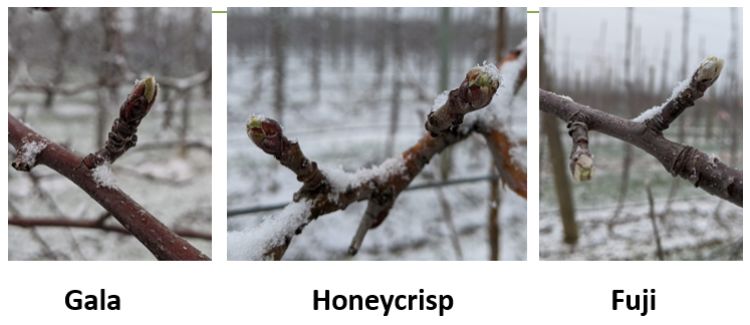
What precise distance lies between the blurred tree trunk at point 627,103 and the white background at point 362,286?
15 cm

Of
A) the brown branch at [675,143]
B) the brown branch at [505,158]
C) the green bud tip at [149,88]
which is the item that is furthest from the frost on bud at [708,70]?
the green bud tip at [149,88]

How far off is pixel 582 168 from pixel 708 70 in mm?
137

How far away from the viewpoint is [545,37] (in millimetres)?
1105

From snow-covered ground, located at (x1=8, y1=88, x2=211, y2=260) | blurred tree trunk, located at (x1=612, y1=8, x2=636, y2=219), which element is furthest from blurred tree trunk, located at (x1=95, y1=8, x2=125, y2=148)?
blurred tree trunk, located at (x1=612, y1=8, x2=636, y2=219)

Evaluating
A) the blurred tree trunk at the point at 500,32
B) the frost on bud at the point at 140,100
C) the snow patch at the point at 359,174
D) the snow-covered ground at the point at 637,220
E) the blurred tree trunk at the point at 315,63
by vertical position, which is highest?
the blurred tree trunk at the point at 315,63

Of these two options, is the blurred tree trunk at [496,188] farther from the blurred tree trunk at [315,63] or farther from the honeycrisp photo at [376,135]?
the blurred tree trunk at [315,63]

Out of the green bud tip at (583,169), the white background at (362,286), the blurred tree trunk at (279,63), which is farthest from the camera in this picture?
the blurred tree trunk at (279,63)

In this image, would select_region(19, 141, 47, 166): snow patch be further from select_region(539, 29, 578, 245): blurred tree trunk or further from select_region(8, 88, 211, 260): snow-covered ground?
select_region(539, 29, 578, 245): blurred tree trunk

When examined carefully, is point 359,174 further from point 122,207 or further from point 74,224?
point 74,224

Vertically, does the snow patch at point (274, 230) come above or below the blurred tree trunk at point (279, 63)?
below

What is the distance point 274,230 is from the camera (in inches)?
24.6

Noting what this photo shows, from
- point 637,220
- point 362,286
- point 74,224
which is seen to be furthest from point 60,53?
point 637,220

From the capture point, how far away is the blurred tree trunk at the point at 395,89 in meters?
2.38
